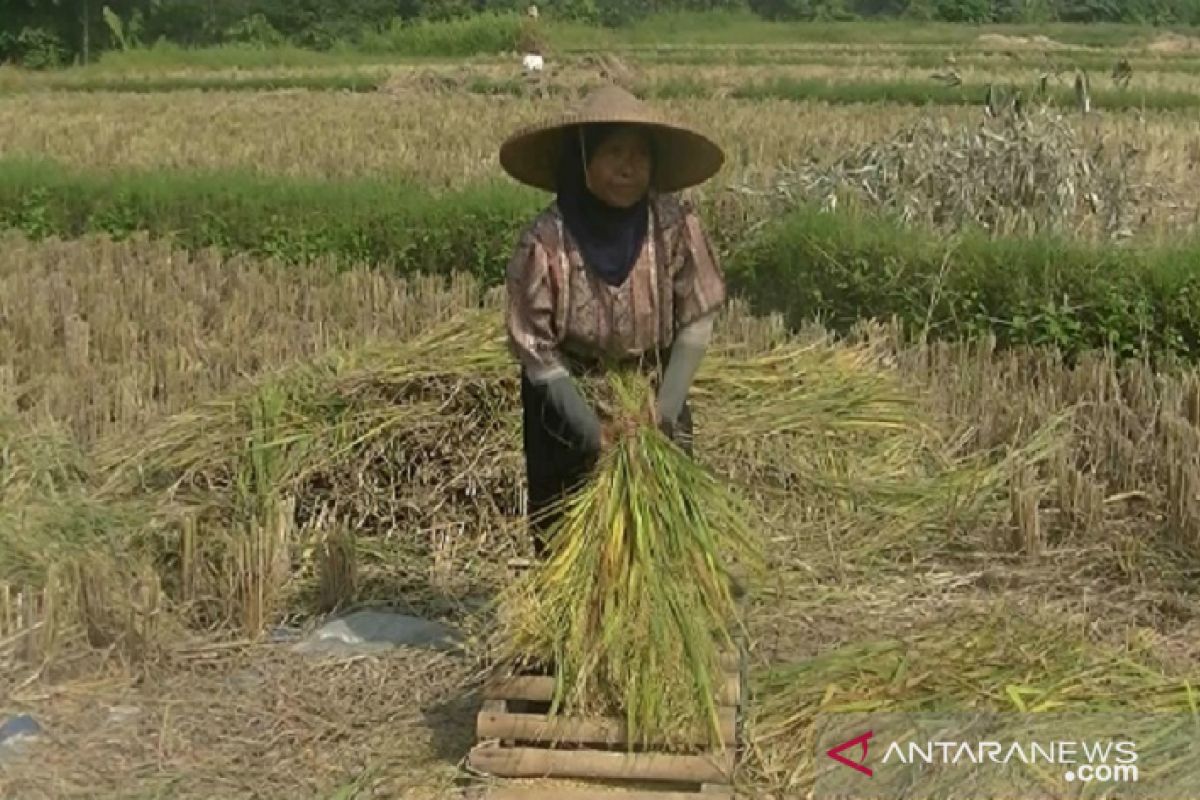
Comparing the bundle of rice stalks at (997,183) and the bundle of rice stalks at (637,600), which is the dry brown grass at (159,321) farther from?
the bundle of rice stalks at (637,600)

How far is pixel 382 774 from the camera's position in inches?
135

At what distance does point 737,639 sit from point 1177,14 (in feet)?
196

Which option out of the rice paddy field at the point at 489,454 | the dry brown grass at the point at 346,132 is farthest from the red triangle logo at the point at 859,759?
the dry brown grass at the point at 346,132

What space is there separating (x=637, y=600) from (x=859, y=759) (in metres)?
0.66

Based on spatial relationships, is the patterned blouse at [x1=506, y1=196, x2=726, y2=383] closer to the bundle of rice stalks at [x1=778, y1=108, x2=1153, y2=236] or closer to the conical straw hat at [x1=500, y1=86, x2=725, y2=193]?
the conical straw hat at [x1=500, y1=86, x2=725, y2=193]

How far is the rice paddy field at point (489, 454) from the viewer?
3.66 m

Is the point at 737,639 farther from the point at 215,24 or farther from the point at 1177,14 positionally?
the point at 1177,14

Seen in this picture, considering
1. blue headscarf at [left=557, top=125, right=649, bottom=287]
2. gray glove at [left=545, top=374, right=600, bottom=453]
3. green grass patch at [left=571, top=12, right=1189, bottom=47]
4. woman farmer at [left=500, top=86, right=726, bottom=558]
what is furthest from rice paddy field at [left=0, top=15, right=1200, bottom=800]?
green grass patch at [left=571, top=12, right=1189, bottom=47]

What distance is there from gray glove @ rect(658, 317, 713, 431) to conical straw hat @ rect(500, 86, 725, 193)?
0.37 metres

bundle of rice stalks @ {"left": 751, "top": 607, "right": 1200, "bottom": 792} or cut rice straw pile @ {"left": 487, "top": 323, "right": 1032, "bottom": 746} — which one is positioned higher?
cut rice straw pile @ {"left": 487, "top": 323, "right": 1032, "bottom": 746}

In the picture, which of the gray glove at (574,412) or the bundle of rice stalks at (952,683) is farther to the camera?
the bundle of rice stalks at (952,683)

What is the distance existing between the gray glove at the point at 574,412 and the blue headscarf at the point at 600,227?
0.93 feet

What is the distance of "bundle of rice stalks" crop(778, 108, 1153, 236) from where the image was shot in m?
8.30

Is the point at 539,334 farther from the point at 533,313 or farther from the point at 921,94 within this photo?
the point at 921,94
